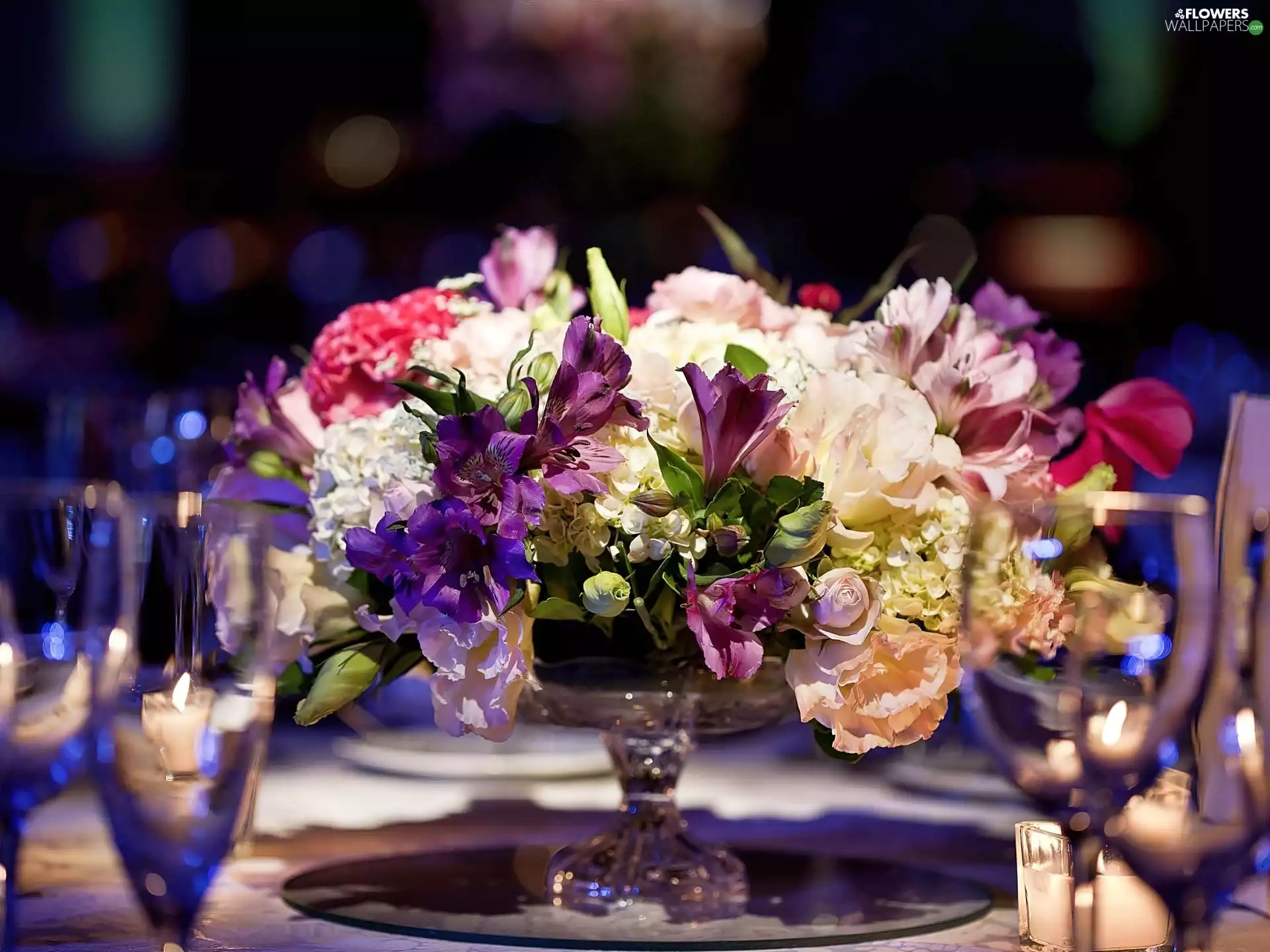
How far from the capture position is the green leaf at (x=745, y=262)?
1.18 m

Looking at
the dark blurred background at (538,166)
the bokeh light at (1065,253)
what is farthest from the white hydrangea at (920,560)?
the bokeh light at (1065,253)

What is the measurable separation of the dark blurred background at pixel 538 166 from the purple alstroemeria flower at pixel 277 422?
3.15 m

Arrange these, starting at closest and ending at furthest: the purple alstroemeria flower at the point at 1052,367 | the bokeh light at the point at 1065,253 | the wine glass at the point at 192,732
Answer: the wine glass at the point at 192,732 < the purple alstroemeria flower at the point at 1052,367 < the bokeh light at the point at 1065,253

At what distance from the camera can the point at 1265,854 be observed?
2.84 ft

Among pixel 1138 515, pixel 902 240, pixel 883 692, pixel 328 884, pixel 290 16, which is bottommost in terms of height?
pixel 328 884

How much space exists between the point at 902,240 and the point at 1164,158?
29.6 inches

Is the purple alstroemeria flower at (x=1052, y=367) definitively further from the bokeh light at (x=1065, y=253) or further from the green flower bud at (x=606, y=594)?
the bokeh light at (x=1065, y=253)

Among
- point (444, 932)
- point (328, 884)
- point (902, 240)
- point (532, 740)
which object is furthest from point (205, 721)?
point (902, 240)

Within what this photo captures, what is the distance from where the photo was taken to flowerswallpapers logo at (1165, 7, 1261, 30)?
9.00ft

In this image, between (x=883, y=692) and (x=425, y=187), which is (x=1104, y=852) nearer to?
(x=883, y=692)

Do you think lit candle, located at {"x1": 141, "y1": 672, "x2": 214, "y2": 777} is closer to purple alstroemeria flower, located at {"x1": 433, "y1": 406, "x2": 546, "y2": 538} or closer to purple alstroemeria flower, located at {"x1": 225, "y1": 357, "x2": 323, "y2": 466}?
purple alstroemeria flower, located at {"x1": 433, "y1": 406, "x2": 546, "y2": 538}

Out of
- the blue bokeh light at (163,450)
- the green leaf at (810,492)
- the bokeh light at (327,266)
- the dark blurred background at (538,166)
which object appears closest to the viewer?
the green leaf at (810,492)

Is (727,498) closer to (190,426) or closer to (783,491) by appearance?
(783,491)

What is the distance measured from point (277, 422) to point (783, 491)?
408 mm
